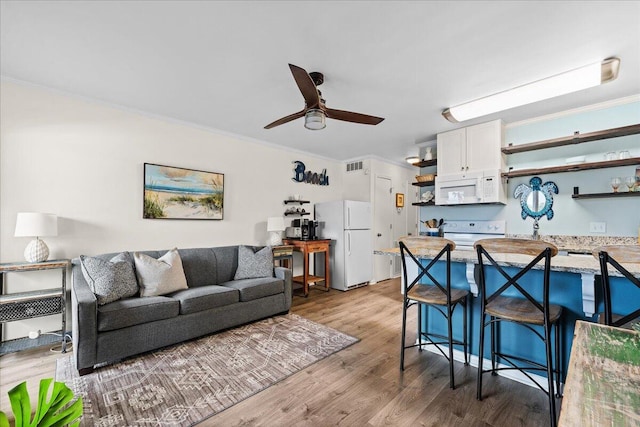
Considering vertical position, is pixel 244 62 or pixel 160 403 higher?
pixel 244 62

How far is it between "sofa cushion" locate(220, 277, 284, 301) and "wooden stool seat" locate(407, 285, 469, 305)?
177cm

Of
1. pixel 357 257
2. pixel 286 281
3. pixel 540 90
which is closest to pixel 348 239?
pixel 357 257

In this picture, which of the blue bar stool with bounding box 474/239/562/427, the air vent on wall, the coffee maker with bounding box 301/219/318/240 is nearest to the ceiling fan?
the blue bar stool with bounding box 474/239/562/427

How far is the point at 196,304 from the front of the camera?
2908mm

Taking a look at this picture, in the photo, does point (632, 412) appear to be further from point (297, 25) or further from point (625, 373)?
point (297, 25)

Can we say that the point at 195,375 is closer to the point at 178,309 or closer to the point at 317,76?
the point at 178,309

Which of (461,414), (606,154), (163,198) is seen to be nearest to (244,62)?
(163,198)

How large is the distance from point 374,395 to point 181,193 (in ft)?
10.7

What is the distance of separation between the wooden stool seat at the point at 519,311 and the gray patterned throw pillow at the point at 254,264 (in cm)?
259

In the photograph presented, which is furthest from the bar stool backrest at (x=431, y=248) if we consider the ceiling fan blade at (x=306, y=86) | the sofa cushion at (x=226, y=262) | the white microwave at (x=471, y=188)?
the sofa cushion at (x=226, y=262)

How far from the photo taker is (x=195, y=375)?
2.30 meters

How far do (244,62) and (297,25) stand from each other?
677mm

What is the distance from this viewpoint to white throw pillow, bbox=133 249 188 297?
2936mm

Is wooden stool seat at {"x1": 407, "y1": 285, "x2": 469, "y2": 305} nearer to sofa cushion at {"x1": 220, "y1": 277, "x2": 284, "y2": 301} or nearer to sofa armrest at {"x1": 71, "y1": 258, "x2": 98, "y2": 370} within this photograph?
sofa cushion at {"x1": 220, "y1": 277, "x2": 284, "y2": 301}
